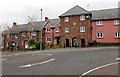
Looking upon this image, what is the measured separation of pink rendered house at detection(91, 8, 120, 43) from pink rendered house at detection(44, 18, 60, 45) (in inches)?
477

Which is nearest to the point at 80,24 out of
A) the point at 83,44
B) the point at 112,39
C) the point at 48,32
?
the point at 83,44

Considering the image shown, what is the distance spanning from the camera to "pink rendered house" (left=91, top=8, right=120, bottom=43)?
1497 inches

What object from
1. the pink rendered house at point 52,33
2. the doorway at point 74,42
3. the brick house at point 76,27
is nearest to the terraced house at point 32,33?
the pink rendered house at point 52,33

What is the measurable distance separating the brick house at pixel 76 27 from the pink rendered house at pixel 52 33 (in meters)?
5.16

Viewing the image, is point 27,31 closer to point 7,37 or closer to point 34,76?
point 7,37

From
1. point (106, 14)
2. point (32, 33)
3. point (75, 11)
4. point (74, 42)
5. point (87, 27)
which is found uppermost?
point (75, 11)

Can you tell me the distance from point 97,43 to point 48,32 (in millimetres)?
18710

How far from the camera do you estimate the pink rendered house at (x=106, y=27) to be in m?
38.0

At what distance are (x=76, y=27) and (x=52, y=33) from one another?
34.8ft

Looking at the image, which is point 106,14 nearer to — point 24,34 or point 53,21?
point 53,21

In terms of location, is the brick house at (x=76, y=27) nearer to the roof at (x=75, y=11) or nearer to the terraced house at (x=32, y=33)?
the roof at (x=75, y=11)

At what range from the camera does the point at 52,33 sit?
4903 centimetres

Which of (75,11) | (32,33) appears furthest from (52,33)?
(75,11)

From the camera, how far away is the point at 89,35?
130ft
